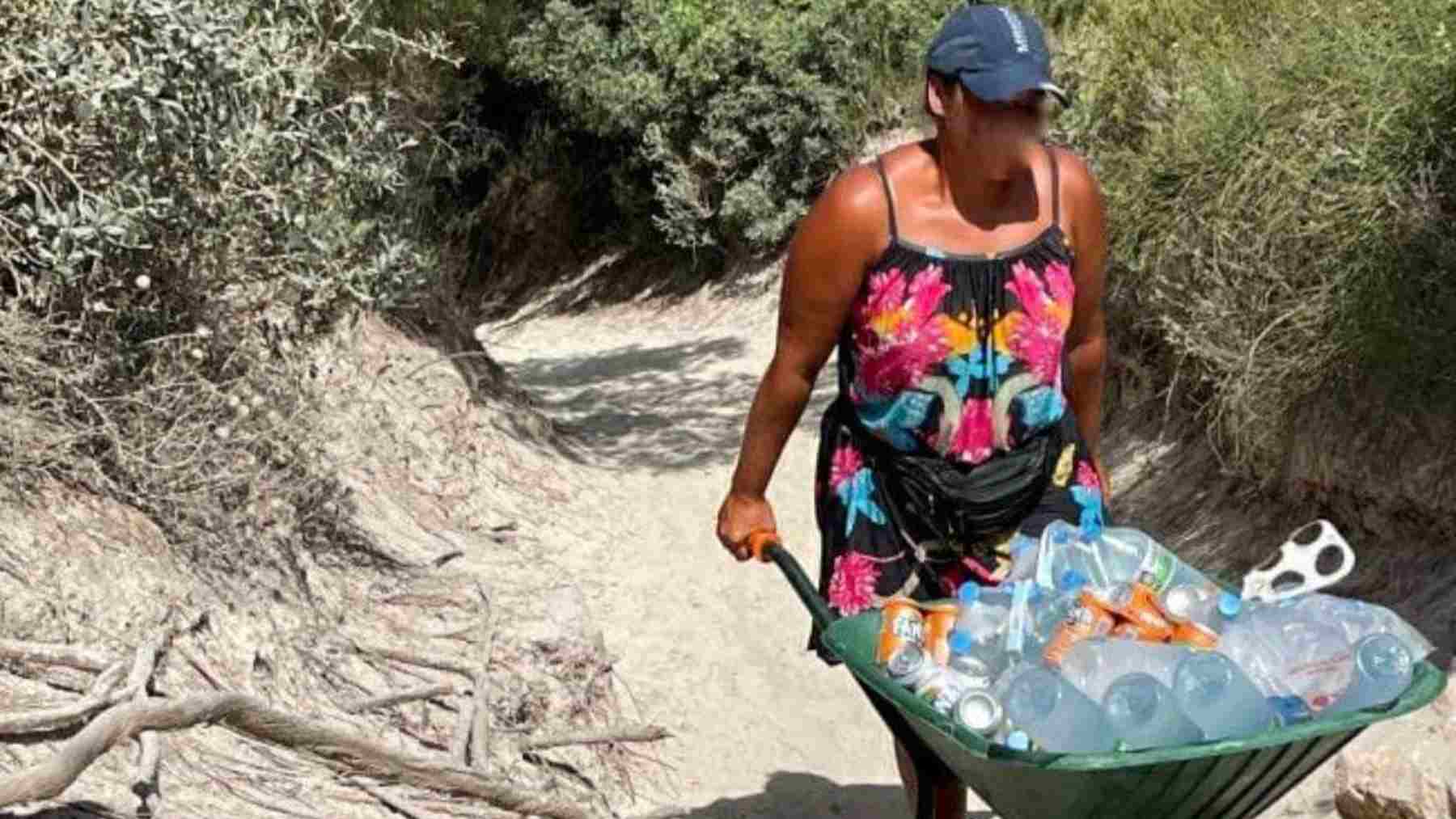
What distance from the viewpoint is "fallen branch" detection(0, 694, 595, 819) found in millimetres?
3510

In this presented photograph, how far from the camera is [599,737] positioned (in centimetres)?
574

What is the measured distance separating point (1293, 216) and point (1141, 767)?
16.2ft

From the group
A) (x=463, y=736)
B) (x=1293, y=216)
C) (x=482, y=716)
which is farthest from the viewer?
(x=1293, y=216)

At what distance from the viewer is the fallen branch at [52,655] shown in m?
4.54

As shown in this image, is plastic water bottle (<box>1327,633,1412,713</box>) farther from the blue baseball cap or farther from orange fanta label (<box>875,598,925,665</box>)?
the blue baseball cap

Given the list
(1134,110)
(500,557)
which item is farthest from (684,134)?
(500,557)

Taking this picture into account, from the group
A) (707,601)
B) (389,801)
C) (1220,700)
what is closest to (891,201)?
(1220,700)

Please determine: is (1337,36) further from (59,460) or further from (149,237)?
(59,460)

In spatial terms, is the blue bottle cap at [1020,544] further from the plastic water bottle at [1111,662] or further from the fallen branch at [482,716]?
the fallen branch at [482,716]

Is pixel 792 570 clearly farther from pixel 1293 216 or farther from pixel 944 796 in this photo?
pixel 1293 216

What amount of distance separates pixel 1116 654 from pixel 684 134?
14.7 meters

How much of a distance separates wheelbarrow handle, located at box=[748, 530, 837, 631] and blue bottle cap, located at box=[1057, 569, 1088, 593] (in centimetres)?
38

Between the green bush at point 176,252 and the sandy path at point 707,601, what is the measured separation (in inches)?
54.9

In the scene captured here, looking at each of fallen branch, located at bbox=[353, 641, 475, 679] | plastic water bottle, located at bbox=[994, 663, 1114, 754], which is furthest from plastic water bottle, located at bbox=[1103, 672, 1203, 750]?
fallen branch, located at bbox=[353, 641, 475, 679]
